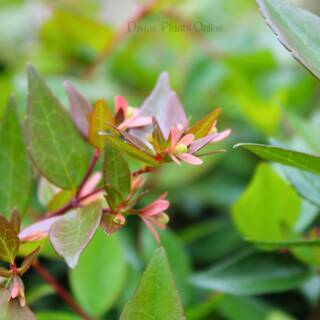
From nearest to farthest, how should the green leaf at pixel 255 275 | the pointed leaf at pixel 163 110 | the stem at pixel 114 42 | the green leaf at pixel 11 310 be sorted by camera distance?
the green leaf at pixel 11 310, the pointed leaf at pixel 163 110, the green leaf at pixel 255 275, the stem at pixel 114 42

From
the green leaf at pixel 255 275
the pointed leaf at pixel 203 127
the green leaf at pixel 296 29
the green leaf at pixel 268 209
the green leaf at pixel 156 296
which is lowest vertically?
the green leaf at pixel 255 275

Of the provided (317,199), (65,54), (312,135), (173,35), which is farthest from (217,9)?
(317,199)

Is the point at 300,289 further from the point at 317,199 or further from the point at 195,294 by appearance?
the point at 317,199

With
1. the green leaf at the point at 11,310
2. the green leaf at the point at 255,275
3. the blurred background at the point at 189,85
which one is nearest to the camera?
the green leaf at the point at 11,310

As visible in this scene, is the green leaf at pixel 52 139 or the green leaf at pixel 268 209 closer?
the green leaf at pixel 52 139

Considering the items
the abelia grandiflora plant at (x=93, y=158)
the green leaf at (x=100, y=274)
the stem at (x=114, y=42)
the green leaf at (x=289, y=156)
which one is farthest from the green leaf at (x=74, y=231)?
the stem at (x=114, y=42)

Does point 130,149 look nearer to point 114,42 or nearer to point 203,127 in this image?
point 203,127

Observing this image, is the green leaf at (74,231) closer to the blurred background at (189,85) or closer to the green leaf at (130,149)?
the green leaf at (130,149)

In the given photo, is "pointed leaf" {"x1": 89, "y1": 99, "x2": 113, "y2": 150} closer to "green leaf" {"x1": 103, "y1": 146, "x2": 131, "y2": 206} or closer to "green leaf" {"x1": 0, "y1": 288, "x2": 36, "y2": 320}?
"green leaf" {"x1": 103, "y1": 146, "x2": 131, "y2": 206}
